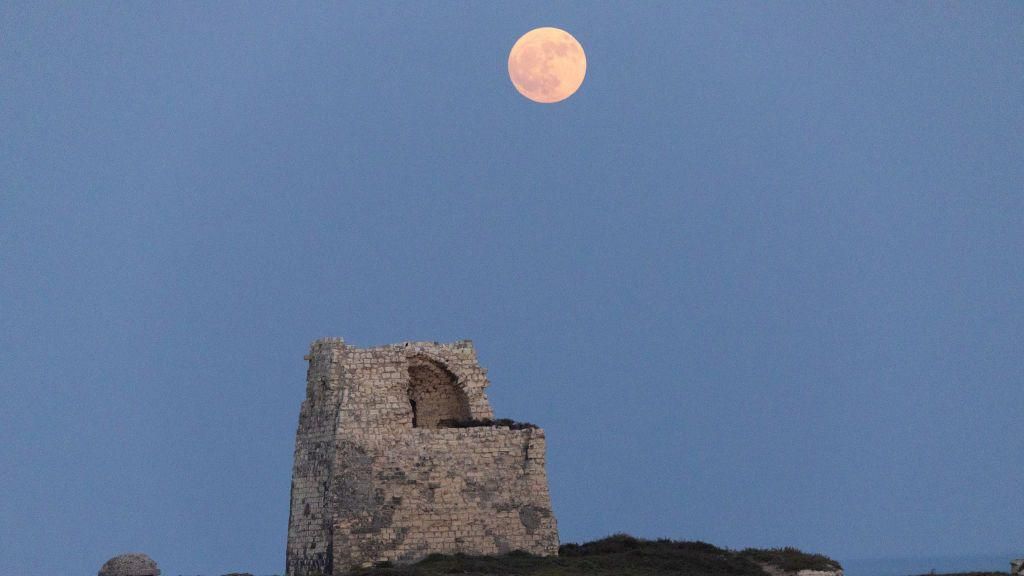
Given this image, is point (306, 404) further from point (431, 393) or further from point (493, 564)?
point (493, 564)

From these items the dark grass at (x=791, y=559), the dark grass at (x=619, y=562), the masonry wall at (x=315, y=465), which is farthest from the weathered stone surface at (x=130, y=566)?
the dark grass at (x=791, y=559)

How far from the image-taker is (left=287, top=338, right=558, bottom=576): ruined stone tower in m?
40.0

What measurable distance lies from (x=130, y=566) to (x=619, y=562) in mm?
12486

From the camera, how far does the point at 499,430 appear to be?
41.6 m

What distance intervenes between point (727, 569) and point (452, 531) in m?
7.38

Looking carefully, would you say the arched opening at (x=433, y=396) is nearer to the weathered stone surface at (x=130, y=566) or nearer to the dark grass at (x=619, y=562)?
the dark grass at (x=619, y=562)

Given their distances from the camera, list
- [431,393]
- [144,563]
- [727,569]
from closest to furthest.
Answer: [144,563] < [727,569] < [431,393]

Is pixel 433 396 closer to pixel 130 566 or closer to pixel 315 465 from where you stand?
pixel 315 465

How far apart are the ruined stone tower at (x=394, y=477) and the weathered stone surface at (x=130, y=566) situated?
4.44 meters

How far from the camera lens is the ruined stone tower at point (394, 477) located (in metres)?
40.0

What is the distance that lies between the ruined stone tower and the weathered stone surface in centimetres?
444

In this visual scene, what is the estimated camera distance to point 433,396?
44156 millimetres

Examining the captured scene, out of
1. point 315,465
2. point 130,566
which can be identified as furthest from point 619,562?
point 130,566

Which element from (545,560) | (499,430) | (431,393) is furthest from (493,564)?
(431,393)
